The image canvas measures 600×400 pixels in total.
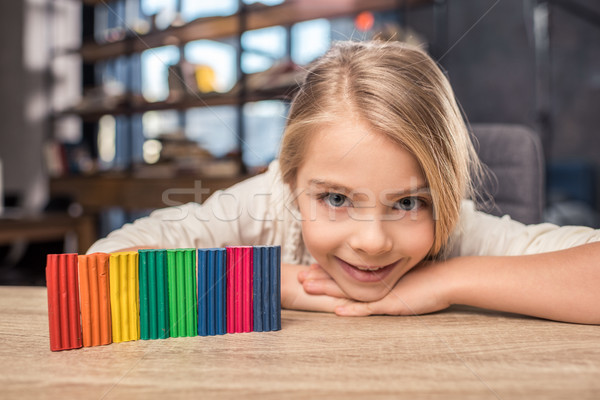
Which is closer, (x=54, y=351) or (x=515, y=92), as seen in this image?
(x=54, y=351)

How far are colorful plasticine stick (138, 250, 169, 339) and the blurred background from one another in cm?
186

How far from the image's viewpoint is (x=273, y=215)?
0.96m

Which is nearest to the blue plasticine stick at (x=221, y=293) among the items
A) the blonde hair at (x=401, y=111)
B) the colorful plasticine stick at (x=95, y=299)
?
the colorful plasticine stick at (x=95, y=299)

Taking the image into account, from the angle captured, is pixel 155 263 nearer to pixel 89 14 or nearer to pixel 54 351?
pixel 54 351

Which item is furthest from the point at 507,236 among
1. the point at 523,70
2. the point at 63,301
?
the point at 523,70

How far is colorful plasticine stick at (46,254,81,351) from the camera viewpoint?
45 centimetres

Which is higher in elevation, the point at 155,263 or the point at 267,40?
the point at 267,40

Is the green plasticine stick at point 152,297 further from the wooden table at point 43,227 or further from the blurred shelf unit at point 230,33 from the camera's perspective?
the wooden table at point 43,227

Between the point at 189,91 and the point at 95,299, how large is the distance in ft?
8.23

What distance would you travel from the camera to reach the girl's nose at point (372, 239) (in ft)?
1.85

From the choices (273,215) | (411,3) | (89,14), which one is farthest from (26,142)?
(273,215)

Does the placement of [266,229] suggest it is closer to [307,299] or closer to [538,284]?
[307,299]

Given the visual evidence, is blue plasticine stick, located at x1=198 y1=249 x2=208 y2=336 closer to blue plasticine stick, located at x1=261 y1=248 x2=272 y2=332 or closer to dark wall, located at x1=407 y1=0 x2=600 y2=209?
blue plasticine stick, located at x1=261 y1=248 x2=272 y2=332

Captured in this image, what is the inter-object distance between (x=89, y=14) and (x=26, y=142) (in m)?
1.26
